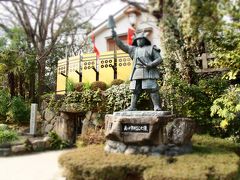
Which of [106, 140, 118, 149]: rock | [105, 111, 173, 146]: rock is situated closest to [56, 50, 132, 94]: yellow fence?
[106, 140, 118, 149]: rock

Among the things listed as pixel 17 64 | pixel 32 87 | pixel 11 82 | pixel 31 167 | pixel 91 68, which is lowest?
pixel 31 167

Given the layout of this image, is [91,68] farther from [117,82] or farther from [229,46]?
[229,46]

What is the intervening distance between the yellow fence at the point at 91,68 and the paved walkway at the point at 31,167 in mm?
4386

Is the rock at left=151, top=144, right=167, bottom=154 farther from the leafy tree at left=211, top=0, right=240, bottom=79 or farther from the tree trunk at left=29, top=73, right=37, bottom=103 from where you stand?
the tree trunk at left=29, top=73, right=37, bottom=103

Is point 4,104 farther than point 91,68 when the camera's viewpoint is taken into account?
Yes

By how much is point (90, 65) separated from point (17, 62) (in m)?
4.43

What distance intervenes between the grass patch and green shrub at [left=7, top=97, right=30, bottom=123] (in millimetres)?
7312

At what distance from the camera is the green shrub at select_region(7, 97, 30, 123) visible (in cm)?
1275

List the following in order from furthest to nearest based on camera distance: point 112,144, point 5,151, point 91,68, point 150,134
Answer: point 91,68 < point 5,151 < point 112,144 < point 150,134

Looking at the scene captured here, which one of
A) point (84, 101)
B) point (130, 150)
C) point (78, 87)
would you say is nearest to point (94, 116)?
point (84, 101)

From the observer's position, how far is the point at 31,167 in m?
7.52

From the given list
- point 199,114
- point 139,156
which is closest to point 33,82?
point 199,114

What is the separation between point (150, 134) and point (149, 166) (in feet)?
2.63

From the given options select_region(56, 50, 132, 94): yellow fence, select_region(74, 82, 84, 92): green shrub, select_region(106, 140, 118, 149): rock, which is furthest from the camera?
select_region(56, 50, 132, 94): yellow fence
